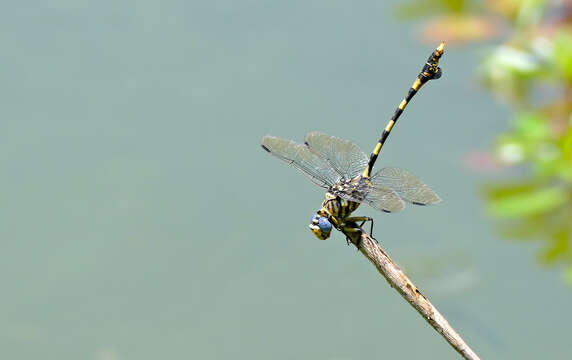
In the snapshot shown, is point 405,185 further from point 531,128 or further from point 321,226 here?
point 531,128

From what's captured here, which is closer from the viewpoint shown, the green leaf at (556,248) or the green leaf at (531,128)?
the green leaf at (531,128)

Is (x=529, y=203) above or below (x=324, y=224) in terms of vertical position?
above

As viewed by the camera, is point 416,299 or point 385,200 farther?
point 385,200

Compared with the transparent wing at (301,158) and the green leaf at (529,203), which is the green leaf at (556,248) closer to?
the green leaf at (529,203)

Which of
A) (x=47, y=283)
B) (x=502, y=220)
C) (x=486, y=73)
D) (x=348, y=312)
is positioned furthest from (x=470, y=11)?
(x=47, y=283)

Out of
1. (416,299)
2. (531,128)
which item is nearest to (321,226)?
(416,299)

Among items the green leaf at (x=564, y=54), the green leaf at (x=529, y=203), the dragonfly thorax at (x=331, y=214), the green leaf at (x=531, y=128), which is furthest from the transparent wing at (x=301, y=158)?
the green leaf at (x=529, y=203)

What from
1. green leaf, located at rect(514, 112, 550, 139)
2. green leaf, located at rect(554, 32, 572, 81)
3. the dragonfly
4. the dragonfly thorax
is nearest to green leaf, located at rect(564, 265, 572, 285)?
green leaf, located at rect(514, 112, 550, 139)

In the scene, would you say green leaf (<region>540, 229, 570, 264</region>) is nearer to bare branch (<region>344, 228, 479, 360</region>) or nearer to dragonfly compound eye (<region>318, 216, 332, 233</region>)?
dragonfly compound eye (<region>318, 216, 332, 233</region>)
